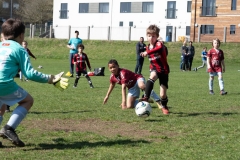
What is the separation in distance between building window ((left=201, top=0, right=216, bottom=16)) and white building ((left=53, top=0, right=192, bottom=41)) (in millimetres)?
2888

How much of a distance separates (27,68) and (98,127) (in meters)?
2.51

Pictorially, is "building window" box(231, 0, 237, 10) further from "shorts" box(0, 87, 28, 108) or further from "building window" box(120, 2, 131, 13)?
"shorts" box(0, 87, 28, 108)

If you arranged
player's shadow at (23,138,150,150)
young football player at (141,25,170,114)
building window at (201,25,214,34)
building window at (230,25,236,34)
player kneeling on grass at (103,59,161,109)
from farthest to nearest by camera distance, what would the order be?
building window at (201,25,214,34)
building window at (230,25,236,34)
player kneeling on grass at (103,59,161,109)
young football player at (141,25,170,114)
player's shadow at (23,138,150,150)

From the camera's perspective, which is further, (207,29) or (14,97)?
(207,29)

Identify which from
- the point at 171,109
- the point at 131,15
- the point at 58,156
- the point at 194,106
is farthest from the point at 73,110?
the point at 131,15

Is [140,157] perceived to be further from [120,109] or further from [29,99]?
[120,109]

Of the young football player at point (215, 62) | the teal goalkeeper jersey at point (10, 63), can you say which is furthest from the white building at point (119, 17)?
the teal goalkeeper jersey at point (10, 63)

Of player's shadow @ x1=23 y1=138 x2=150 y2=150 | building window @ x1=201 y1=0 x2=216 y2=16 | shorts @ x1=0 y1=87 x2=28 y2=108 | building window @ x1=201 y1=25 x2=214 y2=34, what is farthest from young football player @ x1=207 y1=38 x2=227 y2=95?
building window @ x1=201 y1=0 x2=216 y2=16

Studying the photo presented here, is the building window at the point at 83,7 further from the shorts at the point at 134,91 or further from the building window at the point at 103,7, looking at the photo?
the shorts at the point at 134,91

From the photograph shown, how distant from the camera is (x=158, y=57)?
10203 mm

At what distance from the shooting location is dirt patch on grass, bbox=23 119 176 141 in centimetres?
788

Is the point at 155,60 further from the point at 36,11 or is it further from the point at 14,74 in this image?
the point at 36,11

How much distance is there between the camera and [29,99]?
6.77m

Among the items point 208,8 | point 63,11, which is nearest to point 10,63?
point 208,8
